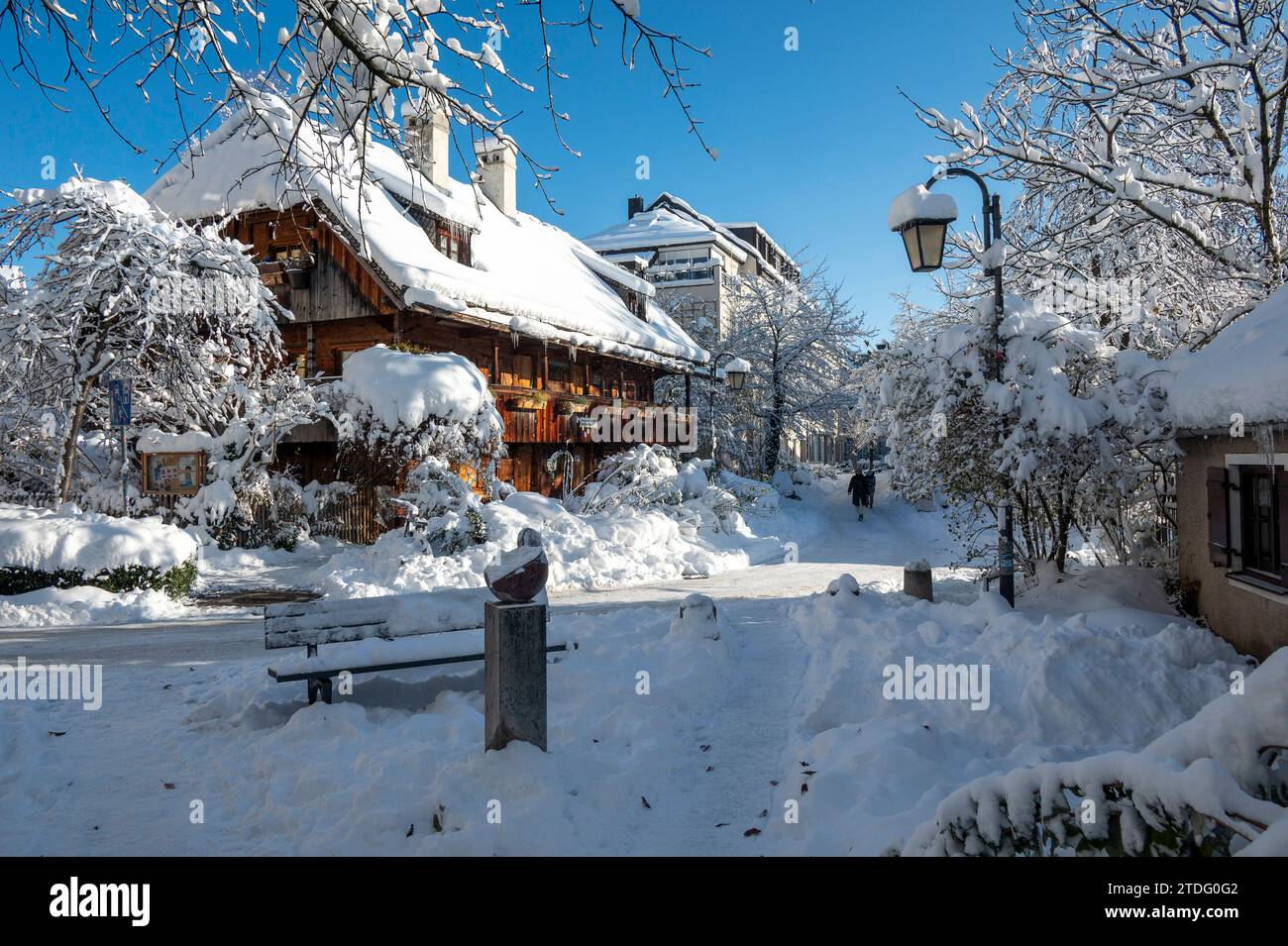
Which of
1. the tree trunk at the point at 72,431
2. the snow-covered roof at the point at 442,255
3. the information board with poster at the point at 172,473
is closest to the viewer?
the tree trunk at the point at 72,431

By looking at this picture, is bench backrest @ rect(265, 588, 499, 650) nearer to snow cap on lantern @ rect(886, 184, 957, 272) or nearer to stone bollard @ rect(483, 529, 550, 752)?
stone bollard @ rect(483, 529, 550, 752)

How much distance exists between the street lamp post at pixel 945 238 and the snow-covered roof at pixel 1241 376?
1709mm

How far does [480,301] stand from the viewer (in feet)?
Result: 60.0

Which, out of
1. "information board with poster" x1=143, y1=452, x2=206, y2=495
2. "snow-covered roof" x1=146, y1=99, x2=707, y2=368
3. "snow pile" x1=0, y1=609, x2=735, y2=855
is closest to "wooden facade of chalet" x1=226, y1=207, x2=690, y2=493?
"snow-covered roof" x1=146, y1=99, x2=707, y2=368

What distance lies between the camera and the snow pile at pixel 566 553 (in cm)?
1141

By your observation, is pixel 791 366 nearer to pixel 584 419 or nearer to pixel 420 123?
pixel 584 419

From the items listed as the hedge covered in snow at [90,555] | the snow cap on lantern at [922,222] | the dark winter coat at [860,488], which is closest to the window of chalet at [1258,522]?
the snow cap on lantern at [922,222]

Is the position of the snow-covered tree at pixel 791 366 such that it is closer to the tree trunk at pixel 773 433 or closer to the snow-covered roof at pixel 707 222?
the tree trunk at pixel 773 433

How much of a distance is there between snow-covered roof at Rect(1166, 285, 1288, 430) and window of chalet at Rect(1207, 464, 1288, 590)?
1.72ft

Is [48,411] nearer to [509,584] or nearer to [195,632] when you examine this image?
[195,632]

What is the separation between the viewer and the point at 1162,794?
2258mm
